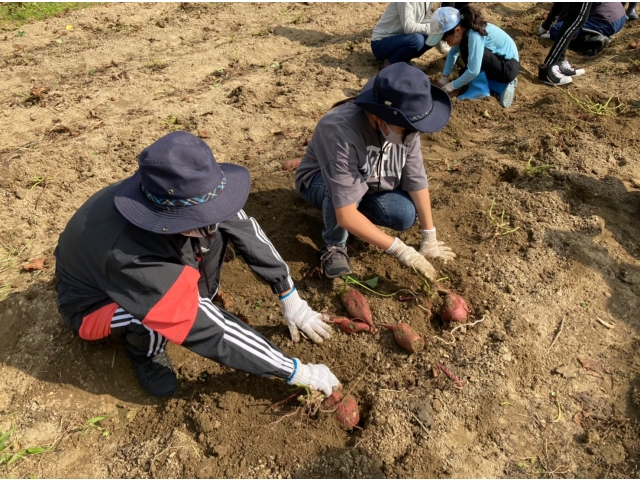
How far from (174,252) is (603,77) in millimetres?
4987

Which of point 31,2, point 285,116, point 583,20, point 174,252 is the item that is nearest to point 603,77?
point 583,20

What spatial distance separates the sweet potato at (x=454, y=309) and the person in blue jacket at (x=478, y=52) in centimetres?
273

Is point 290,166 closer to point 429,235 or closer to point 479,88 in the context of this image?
point 429,235

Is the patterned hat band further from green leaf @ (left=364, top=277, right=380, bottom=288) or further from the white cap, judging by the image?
the white cap

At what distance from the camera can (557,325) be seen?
8.20 ft

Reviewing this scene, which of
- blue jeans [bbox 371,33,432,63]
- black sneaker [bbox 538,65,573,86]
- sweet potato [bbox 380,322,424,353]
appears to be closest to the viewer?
sweet potato [bbox 380,322,424,353]

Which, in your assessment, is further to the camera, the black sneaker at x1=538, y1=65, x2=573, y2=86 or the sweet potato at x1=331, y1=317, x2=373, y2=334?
the black sneaker at x1=538, y1=65, x2=573, y2=86

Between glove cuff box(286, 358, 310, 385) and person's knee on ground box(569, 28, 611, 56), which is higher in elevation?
glove cuff box(286, 358, 310, 385)

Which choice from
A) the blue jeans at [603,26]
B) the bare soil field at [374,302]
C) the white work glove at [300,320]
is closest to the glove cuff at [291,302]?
the white work glove at [300,320]

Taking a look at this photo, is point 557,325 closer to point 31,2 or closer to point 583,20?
point 583,20

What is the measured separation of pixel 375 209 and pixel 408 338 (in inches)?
33.4

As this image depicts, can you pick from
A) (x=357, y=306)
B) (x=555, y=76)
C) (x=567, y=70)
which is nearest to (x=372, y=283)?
(x=357, y=306)

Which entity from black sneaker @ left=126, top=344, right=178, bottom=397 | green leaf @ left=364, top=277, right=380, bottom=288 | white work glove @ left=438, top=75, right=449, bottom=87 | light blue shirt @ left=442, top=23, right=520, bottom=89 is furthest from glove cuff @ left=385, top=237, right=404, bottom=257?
white work glove @ left=438, top=75, right=449, bottom=87

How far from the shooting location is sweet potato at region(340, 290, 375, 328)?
2553 mm
